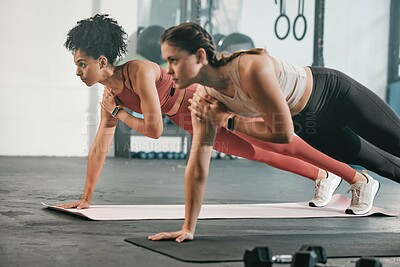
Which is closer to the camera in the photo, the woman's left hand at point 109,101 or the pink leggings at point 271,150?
the woman's left hand at point 109,101

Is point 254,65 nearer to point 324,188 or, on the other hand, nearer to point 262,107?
point 262,107

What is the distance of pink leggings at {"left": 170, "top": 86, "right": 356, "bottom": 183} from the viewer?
4016 mm

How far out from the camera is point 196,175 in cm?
290

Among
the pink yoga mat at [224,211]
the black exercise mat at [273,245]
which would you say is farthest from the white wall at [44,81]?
the black exercise mat at [273,245]

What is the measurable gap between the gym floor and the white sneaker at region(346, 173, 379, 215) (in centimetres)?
16

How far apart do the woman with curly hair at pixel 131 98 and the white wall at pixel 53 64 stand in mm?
5237

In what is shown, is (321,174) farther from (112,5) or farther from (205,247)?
(112,5)

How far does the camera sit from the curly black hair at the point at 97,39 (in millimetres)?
3701

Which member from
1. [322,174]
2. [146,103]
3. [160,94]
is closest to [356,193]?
[322,174]

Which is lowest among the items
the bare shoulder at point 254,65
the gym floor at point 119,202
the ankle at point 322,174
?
the gym floor at point 119,202

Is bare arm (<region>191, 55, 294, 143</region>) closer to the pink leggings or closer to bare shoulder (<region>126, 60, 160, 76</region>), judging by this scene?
bare shoulder (<region>126, 60, 160, 76</region>)

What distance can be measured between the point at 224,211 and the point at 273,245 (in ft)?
4.10

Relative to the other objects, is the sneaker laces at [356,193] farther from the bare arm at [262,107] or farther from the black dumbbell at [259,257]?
the black dumbbell at [259,257]

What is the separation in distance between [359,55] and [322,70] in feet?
21.6
